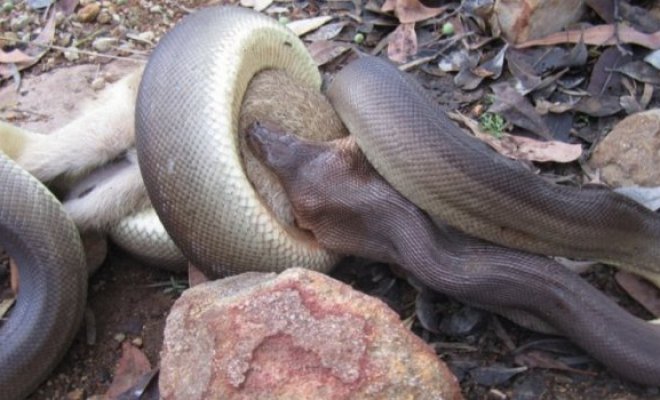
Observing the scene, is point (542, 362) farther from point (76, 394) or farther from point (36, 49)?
point (36, 49)

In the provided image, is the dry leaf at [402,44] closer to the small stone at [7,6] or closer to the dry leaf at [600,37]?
the dry leaf at [600,37]

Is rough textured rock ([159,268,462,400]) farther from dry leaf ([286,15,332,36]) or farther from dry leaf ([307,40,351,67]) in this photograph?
dry leaf ([286,15,332,36])

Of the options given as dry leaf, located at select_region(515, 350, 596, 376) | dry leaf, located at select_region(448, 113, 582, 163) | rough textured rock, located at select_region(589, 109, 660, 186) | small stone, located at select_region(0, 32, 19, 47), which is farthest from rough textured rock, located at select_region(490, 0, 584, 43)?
small stone, located at select_region(0, 32, 19, 47)

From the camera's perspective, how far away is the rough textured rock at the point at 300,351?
7.57ft

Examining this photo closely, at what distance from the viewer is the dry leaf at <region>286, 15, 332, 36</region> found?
14.8ft

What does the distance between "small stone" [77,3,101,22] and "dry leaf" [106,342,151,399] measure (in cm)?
228

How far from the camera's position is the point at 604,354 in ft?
9.37

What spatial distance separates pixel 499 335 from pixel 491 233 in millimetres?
382

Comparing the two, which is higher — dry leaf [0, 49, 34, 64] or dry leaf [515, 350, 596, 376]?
dry leaf [0, 49, 34, 64]

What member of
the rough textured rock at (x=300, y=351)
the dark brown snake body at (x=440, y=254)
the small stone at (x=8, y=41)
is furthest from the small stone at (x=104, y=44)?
the rough textured rock at (x=300, y=351)

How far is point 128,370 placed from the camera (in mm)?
3285

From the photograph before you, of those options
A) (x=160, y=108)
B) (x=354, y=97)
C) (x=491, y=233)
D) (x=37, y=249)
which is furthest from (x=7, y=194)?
(x=491, y=233)

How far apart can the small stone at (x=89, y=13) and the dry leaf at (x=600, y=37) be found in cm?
242

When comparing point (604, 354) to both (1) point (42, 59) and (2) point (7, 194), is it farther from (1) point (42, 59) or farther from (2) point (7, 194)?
(1) point (42, 59)
